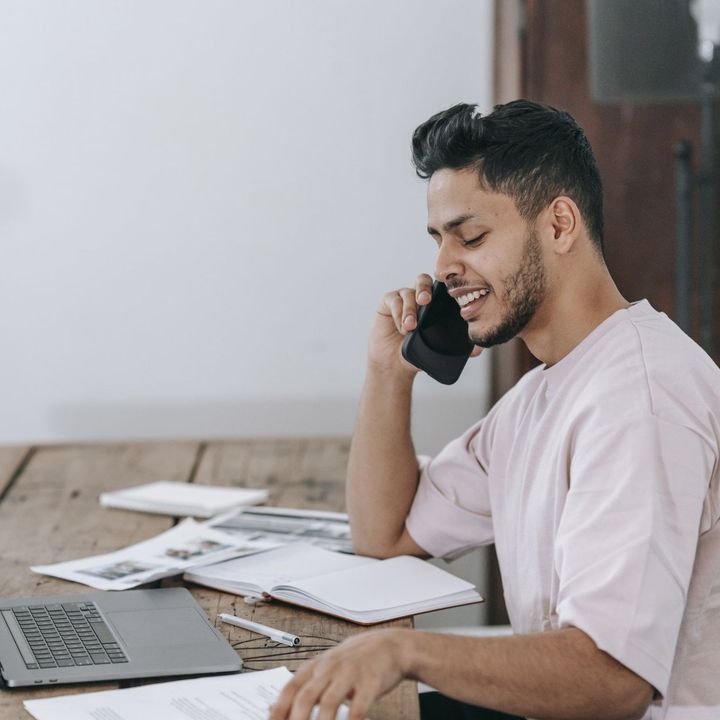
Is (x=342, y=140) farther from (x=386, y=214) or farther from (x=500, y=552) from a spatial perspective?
(x=500, y=552)

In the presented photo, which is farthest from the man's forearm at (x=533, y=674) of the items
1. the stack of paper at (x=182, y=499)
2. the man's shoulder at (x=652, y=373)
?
Answer: the stack of paper at (x=182, y=499)

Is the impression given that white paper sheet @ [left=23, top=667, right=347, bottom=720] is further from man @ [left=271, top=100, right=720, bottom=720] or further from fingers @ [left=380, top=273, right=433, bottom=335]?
fingers @ [left=380, top=273, right=433, bottom=335]

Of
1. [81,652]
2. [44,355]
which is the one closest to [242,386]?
[44,355]

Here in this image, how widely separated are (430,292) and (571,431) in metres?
0.53

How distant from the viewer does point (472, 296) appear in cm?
137

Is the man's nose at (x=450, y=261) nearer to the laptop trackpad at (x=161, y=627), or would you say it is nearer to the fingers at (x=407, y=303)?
the fingers at (x=407, y=303)

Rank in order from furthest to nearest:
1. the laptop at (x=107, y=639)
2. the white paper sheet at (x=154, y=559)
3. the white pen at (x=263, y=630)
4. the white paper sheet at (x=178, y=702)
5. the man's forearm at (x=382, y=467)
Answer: the man's forearm at (x=382, y=467)
the white paper sheet at (x=154, y=559)
the white pen at (x=263, y=630)
the laptop at (x=107, y=639)
the white paper sheet at (x=178, y=702)

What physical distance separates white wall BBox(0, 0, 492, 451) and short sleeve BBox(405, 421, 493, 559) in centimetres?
136

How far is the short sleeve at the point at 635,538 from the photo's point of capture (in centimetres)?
101

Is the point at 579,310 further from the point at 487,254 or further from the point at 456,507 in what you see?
the point at 456,507

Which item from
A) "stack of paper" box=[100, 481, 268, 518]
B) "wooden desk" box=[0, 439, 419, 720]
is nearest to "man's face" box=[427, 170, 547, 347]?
"wooden desk" box=[0, 439, 419, 720]

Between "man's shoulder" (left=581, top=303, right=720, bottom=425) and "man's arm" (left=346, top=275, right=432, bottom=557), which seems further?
"man's arm" (left=346, top=275, right=432, bottom=557)

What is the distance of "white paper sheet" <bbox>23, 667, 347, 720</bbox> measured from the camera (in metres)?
1.02

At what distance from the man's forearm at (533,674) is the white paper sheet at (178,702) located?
0.10 m
